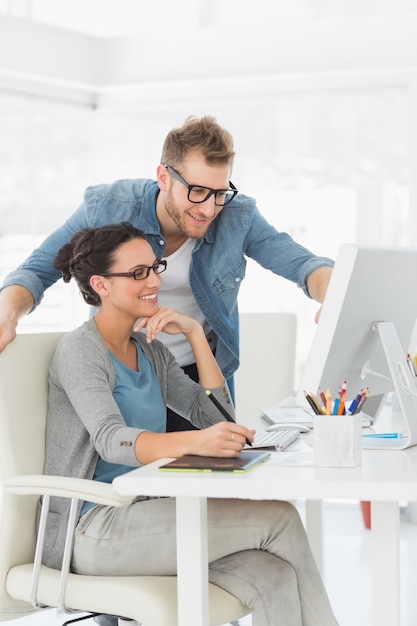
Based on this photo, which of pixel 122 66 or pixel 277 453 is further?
pixel 122 66

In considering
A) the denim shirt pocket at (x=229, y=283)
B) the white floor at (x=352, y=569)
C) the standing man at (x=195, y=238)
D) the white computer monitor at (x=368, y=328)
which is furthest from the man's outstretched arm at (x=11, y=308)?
the white floor at (x=352, y=569)

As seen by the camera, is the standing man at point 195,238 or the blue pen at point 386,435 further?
the standing man at point 195,238

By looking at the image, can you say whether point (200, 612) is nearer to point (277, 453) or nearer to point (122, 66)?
point (277, 453)

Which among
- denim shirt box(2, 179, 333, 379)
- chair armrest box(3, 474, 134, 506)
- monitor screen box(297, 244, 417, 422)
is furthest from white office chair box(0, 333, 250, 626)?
monitor screen box(297, 244, 417, 422)

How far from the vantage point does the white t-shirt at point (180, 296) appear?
2764mm

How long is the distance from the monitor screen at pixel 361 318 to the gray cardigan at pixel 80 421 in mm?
392

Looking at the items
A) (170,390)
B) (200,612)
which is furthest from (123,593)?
(170,390)

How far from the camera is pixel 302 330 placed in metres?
5.14

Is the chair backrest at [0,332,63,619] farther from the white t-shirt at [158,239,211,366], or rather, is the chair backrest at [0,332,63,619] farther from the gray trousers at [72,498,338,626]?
the white t-shirt at [158,239,211,366]

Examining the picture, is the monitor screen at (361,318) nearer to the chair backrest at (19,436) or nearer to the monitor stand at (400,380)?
the monitor stand at (400,380)

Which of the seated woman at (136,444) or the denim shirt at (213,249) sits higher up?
the denim shirt at (213,249)

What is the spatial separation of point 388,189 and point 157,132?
4.29 ft

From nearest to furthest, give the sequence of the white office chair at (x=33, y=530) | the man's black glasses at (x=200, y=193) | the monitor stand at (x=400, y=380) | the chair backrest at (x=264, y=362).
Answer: the white office chair at (x=33, y=530) < the monitor stand at (x=400, y=380) < the man's black glasses at (x=200, y=193) < the chair backrest at (x=264, y=362)

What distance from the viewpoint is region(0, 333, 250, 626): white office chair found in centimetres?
200
